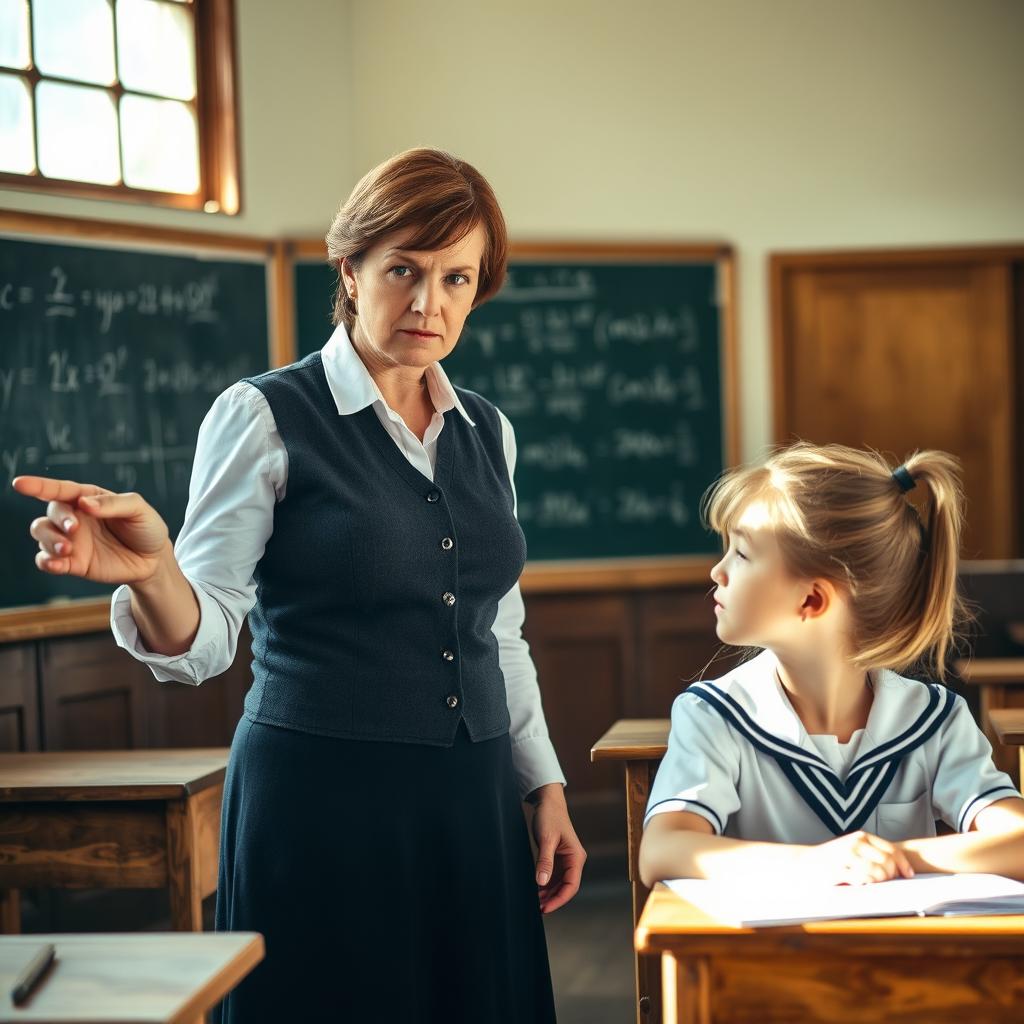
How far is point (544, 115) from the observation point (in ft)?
14.6

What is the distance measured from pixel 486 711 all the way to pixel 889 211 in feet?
11.3

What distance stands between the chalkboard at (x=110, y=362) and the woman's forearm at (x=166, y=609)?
209cm

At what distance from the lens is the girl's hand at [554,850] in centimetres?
171

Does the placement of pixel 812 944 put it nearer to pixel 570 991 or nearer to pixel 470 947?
pixel 470 947

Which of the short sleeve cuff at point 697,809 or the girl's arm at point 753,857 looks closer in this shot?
the girl's arm at point 753,857

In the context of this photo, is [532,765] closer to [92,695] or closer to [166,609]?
[166,609]

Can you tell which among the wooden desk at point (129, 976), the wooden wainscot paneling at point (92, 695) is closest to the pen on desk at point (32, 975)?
the wooden desk at point (129, 976)

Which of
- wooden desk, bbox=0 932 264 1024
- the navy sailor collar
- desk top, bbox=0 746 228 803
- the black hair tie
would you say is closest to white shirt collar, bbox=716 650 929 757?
the navy sailor collar

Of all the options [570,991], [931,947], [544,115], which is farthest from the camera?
[544,115]

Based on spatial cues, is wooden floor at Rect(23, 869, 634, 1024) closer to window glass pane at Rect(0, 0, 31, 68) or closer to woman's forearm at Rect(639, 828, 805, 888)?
woman's forearm at Rect(639, 828, 805, 888)

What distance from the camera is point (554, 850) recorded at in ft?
5.66

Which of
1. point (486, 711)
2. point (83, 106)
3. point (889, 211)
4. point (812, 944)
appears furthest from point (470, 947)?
point (889, 211)

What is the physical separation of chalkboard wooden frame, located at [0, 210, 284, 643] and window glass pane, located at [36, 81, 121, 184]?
Result: 0.18 meters

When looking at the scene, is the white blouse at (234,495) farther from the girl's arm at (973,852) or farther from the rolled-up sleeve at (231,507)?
the girl's arm at (973,852)
